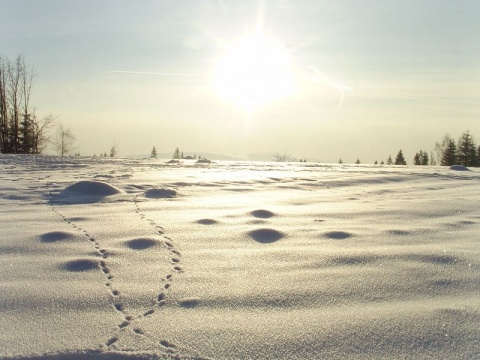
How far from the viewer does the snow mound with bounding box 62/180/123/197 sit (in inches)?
169

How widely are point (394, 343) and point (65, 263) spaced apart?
1.60m

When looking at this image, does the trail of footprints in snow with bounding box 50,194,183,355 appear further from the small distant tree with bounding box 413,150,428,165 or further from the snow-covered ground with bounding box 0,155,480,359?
the small distant tree with bounding box 413,150,428,165

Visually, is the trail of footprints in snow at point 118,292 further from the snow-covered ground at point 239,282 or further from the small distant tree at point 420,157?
the small distant tree at point 420,157

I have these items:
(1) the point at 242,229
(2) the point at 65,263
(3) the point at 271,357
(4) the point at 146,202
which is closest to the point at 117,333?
(3) the point at 271,357

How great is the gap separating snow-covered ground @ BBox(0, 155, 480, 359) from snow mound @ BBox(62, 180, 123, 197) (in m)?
0.62

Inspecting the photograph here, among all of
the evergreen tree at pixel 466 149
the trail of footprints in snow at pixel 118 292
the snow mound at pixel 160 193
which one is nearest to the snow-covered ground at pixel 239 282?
the trail of footprints in snow at pixel 118 292

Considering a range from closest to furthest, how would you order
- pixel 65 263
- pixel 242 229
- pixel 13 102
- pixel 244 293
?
pixel 244 293 → pixel 65 263 → pixel 242 229 → pixel 13 102

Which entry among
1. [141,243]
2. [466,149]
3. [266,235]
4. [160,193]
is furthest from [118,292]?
[466,149]

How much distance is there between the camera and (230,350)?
49.8 inches

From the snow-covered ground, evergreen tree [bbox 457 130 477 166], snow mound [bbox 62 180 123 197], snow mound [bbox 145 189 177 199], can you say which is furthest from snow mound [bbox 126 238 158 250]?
evergreen tree [bbox 457 130 477 166]

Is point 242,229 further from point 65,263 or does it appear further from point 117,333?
point 117,333

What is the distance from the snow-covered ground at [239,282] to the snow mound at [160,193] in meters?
0.61

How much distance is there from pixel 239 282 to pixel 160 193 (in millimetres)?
2754

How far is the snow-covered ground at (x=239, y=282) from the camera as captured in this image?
51.5 inches
